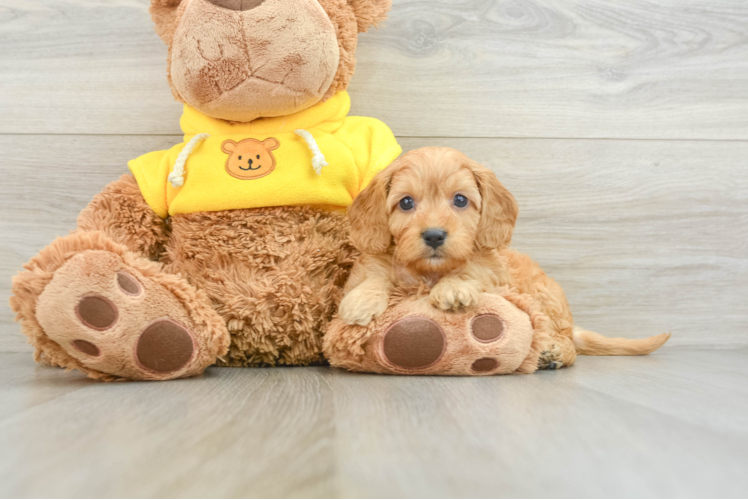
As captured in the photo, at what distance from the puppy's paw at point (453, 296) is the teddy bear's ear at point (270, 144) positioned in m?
0.50

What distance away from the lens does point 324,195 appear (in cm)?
127

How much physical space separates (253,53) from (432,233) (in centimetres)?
54

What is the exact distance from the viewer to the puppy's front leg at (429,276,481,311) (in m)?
1.08

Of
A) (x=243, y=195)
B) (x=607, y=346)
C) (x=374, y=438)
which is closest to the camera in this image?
(x=374, y=438)

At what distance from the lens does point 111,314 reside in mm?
986

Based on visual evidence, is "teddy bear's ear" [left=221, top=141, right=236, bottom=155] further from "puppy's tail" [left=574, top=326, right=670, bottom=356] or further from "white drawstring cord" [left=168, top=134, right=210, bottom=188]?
Answer: "puppy's tail" [left=574, top=326, right=670, bottom=356]

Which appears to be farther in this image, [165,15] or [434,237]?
[165,15]

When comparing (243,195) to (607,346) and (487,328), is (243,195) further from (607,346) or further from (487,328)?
(607,346)

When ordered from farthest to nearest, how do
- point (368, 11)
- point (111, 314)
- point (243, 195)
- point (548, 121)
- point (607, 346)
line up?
point (548, 121) < point (607, 346) < point (368, 11) < point (243, 195) < point (111, 314)

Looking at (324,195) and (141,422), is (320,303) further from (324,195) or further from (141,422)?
(141,422)

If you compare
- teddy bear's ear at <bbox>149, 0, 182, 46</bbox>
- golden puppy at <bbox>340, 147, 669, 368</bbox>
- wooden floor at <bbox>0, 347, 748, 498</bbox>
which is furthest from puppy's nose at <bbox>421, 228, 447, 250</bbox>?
teddy bear's ear at <bbox>149, 0, 182, 46</bbox>

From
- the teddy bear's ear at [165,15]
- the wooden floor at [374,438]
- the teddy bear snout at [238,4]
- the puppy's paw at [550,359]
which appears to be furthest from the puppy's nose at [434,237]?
the teddy bear's ear at [165,15]

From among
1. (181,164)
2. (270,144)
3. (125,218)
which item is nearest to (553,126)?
(270,144)

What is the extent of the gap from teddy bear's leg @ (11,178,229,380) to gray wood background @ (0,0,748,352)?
65cm
